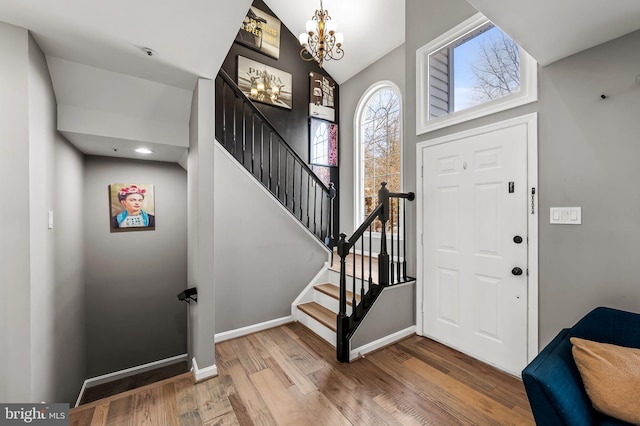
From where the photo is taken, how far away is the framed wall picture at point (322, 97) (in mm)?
4938

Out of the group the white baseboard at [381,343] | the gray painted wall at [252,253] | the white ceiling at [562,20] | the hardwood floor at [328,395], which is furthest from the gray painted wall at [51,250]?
the white ceiling at [562,20]

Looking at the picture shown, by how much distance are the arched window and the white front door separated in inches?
58.6

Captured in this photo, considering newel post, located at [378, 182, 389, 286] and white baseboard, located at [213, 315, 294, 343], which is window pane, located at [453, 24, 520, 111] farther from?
white baseboard, located at [213, 315, 294, 343]

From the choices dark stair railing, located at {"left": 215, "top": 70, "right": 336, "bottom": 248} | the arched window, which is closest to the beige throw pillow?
dark stair railing, located at {"left": 215, "top": 70, "right": 336, "bottom": 248}

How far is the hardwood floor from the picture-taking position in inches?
67.0

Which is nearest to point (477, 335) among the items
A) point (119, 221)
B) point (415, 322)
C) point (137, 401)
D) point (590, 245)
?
point (415, 322)

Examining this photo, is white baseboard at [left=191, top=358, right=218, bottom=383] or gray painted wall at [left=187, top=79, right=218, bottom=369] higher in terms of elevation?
gray painted wall at [left=187, top=79, right=218, bottom=369]

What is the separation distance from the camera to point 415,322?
9.36 feet

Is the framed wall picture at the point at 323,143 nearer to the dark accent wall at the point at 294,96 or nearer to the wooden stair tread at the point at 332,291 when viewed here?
the dark accent wall at the point at 294,96

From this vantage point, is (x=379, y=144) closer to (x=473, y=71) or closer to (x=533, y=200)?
(x=473, y=71)

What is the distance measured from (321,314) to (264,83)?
3741 millimetres

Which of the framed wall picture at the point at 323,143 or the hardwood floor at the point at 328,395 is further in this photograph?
the framed wall picture at the point at 323,143

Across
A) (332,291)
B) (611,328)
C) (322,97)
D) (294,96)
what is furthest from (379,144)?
(611,328)

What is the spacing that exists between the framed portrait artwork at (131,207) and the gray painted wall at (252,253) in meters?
1.38
